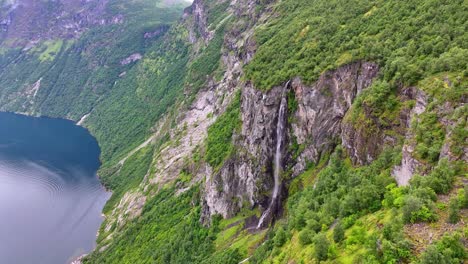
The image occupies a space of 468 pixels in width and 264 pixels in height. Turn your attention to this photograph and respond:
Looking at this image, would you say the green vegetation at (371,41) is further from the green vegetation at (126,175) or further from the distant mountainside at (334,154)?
the green vegetation at (126,175)

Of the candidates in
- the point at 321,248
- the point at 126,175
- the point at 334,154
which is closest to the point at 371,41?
the point at 334,154

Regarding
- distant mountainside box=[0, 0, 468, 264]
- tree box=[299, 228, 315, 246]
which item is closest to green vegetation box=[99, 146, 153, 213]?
distant mountainside box=[0, 0, 468, 264]

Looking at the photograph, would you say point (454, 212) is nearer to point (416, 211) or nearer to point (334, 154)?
point (416, 211)

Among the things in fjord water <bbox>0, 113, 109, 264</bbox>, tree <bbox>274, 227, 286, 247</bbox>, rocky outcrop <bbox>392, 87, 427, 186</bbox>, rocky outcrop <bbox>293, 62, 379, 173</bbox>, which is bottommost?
tree <bbox>274, 227, 286, 247</bbox>

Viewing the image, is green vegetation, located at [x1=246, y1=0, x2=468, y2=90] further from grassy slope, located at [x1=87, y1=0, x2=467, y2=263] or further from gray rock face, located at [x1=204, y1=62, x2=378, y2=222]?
gray rock face, located at [x1=204, y1=62, x2=378, y2=222]

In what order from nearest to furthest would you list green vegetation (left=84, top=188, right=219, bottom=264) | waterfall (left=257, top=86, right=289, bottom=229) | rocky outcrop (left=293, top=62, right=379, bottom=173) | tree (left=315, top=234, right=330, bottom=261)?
tree (left=315, top=234, right=330, bottom=261) < rocky outcrop (left=293, top=62, right=379, bottom=173) < waterfall (left=257, top=86, right=289, bottom=229) < green vegetation (left=84, top=188, right=219, bottom=264)

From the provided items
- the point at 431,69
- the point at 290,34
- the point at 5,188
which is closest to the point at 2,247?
the point at 5,188
